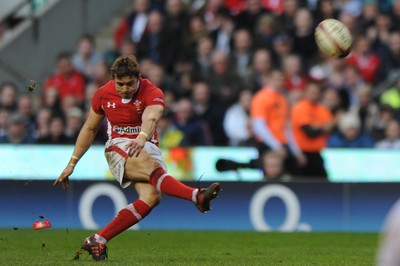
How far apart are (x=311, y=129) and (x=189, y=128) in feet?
5.95

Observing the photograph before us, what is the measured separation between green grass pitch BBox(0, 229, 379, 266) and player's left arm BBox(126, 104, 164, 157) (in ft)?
3.06

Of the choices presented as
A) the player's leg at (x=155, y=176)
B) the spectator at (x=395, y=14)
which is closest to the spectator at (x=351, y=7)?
the spectator at (x=395, y=14)

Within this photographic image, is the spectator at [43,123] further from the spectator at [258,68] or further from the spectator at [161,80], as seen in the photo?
the spectator at [258,68]

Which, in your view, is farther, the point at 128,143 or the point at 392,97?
the point at 392,97

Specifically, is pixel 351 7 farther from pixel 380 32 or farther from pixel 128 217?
pixel 128 217

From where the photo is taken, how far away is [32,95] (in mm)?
17516

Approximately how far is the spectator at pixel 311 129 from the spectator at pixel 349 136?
1.31ft

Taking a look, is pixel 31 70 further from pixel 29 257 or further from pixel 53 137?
pixel 29 257

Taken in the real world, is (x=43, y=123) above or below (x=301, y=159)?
above

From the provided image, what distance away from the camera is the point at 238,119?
15453 millimetres

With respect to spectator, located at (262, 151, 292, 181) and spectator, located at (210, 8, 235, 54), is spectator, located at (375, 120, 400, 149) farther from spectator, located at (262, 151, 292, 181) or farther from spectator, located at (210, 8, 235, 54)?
spectator, located at (210, 8, 235, 54)

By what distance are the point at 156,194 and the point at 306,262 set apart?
1395 mm

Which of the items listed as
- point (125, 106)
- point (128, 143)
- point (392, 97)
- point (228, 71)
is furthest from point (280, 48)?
point (128, 143)

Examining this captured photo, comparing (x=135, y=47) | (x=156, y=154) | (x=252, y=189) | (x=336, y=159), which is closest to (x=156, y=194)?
(x=156, y=154)
